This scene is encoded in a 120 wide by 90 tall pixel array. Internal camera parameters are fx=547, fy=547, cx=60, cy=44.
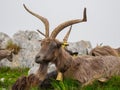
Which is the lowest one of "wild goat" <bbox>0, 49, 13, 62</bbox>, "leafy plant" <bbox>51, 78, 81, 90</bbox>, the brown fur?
"wild goat" <bbox>0, 49, 13, 62</bbox>

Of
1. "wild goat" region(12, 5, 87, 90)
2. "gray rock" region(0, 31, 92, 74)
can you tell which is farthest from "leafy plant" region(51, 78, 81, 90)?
"gray rock" region(0, 31, 92, 74)

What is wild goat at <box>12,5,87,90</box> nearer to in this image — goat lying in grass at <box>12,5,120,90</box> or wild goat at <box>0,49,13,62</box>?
goat lying in grass at <box>12,5,120,90</box>

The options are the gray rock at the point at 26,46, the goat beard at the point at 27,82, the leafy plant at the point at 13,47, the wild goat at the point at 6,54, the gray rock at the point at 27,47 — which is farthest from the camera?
the leafy plant at the point at 13,47

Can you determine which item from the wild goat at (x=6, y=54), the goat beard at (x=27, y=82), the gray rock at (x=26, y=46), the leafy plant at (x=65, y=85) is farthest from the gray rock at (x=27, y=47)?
the leafy plant at (x=65, y=85)

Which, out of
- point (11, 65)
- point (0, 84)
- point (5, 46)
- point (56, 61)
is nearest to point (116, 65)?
point (56, 61)

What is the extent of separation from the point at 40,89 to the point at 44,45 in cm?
271

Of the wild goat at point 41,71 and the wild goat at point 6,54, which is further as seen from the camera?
the wild goat at point 6,54

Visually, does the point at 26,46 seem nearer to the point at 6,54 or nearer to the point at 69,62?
the point at 6,54

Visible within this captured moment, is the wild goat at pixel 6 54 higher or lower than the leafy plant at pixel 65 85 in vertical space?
lower

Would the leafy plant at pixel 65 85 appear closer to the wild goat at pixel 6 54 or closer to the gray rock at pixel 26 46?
the gray rock at pixel 26 46

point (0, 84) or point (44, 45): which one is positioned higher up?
point (44, 45)

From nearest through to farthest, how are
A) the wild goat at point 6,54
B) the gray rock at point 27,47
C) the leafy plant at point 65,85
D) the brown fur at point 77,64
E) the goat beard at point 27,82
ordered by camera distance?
1. the leafy plant at point 65,85
2. the goat beard at point 27,82
3. the brown fur at point 77,64
4. the wild goat at point 6,54
5. the gray rock at point 27,47

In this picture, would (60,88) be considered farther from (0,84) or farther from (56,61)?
(0,84)

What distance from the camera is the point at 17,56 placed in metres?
36.5
